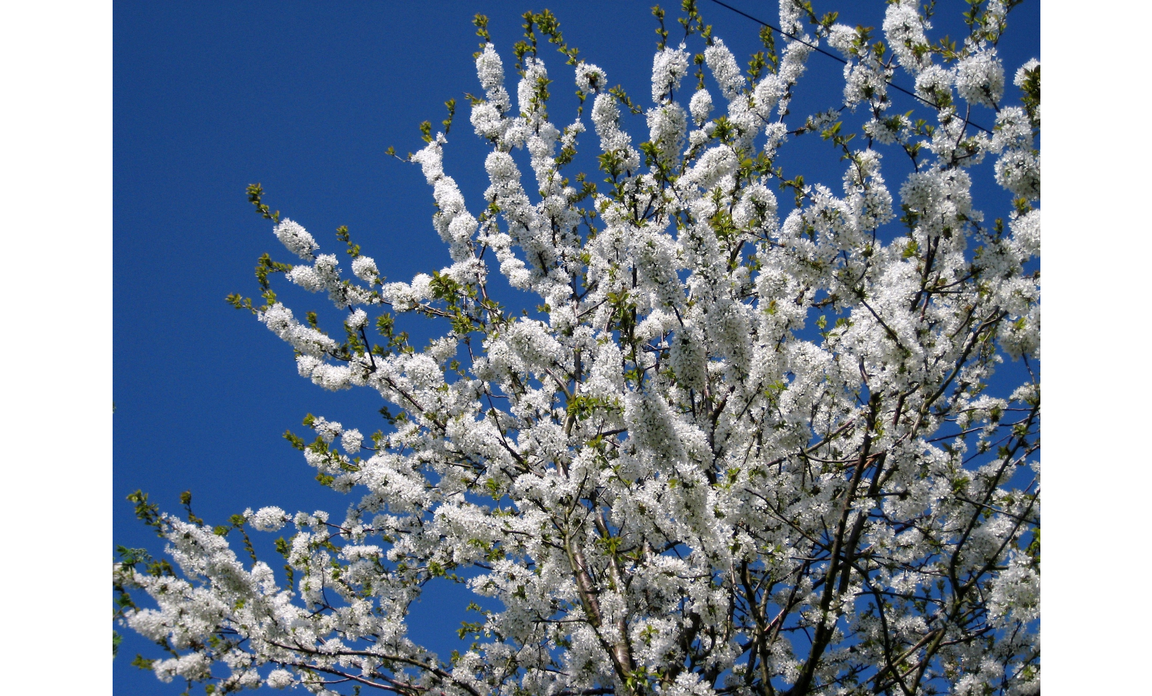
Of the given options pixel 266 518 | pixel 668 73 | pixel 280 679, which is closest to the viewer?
pixel 280 679

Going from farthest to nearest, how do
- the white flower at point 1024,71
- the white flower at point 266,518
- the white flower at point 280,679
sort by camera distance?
the white flower at point 266,518 < the white flower at point 280,679 < the white flower at point 1024,71

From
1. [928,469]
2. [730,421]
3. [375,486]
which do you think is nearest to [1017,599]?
[928,469]

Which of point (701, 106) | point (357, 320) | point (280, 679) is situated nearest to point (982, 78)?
point (701, 106)

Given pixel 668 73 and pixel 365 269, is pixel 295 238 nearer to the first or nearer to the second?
pixel 365 269

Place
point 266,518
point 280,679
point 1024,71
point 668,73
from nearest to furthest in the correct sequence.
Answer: point 1024,71, point 280,679, point 668,73, point 266,518

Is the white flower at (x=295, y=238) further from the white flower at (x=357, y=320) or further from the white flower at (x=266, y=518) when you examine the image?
the white flower at (x=266, y=518)

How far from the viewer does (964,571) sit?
18.6 feet

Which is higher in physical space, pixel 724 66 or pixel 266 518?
pixel 724 66

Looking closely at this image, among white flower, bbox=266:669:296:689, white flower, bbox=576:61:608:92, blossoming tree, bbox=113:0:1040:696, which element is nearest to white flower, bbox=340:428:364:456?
blossoming tree, bbox=113:0:1040:696

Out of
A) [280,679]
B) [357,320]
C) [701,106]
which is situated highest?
[701,106]

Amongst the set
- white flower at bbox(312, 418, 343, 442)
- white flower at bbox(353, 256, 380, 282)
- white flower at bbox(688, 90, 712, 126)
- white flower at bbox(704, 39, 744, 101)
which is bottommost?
white flower at bbox(312, 418, 343, 442)

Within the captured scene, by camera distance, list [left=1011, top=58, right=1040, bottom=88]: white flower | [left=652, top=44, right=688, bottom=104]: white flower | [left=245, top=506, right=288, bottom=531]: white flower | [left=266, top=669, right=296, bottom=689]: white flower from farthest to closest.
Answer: [left=245, top=506, right=288, bottom=531]: white flower < [left=652, top=44, right=688, bottom=104]: white flower < [left=266, top=669, right=296, bottom=689]: white flower < [left=1011, top=58, right=1040, bottom=88]: white flower

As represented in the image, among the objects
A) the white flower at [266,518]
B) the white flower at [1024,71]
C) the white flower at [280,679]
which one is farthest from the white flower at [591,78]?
the white flower at [280,679]

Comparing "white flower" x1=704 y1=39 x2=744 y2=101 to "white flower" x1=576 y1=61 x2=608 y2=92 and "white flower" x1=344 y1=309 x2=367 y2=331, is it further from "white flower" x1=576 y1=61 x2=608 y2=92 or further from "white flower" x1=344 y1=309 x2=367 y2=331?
"white flower" x1=344 y1=309 x2=367 y2=331
